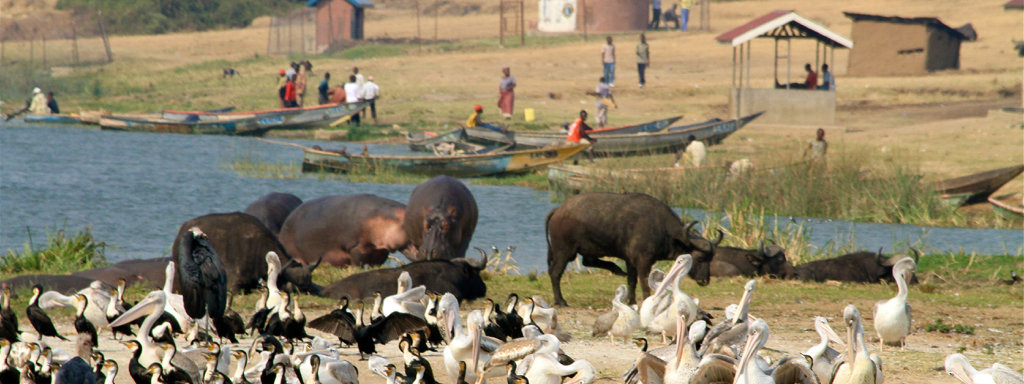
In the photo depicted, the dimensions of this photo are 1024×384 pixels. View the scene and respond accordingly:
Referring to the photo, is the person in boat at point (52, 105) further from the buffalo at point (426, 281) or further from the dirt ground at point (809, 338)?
the dirt ground at point (809, 338)

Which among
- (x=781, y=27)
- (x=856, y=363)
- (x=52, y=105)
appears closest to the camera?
(x=856, y=363)

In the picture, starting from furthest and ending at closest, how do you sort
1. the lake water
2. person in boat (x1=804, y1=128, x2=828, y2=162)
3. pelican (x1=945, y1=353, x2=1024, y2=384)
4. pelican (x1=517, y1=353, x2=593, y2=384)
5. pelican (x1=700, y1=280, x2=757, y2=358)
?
person in boat (x1=804, y1=128, x2=828, y2=162) < the lake water < pelican (x1=700, y1=280, x2=757, y2=358) < pelican (x1=517, y1=353, x2=593, y2=384) < pelican (x1=945, y1=353, x2=1024, y2=384)

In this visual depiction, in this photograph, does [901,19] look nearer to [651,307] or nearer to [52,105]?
[52,105]

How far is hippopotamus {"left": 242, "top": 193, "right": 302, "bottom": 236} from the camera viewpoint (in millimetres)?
15891

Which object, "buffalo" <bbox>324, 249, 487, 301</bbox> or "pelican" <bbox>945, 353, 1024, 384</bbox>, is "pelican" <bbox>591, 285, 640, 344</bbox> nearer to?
"buffalo" <bbox>324, 249, 487, 301</bbox>

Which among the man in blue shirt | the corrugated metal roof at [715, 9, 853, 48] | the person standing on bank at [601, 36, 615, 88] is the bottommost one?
the man in blue shirt

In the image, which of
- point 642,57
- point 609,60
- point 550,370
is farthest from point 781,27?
point 550,370

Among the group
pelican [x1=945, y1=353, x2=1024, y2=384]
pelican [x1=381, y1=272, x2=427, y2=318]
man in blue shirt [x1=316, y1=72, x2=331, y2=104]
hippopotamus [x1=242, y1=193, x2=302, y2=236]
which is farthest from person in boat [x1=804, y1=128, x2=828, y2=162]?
man in blue shirt [x1=316, y1=72, x2=331, y2=104]

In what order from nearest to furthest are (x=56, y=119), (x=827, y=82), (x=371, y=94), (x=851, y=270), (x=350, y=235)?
1. (x=851, y=270)
2. (x=350, y=235)
3. (x=827, y=82)
4. (x=371, y=94)
5. (x=56, y=119)

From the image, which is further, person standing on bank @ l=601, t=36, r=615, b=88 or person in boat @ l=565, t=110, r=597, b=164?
person standing on bank @ l=601, t=36, r=615, b=88

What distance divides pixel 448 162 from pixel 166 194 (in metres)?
6.50

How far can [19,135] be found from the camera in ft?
118

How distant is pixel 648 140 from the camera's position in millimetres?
30016

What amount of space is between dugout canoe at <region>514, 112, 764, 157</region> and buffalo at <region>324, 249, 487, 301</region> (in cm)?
1730
